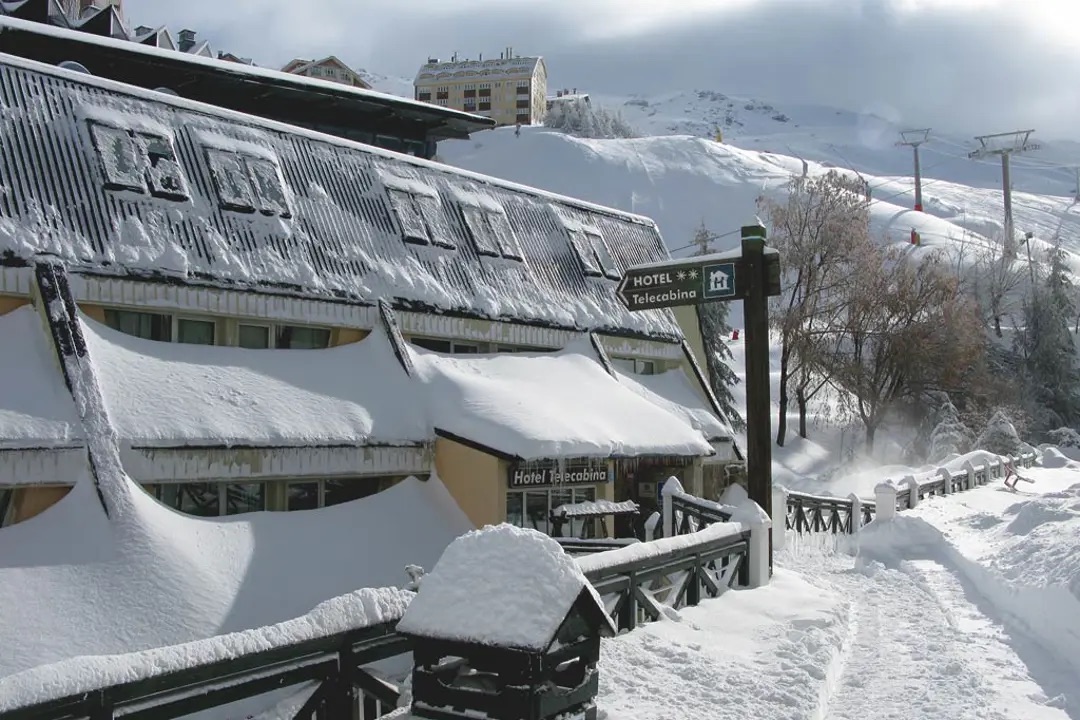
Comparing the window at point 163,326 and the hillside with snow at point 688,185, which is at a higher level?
the hillside with snow at point 688,185

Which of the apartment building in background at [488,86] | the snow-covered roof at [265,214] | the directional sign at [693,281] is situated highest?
the apartment building in background at [488,86]

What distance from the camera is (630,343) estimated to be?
21.9 meters

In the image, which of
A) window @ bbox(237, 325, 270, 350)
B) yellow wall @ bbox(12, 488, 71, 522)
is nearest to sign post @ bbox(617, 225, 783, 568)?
window @ bbox(237, 325, 270, 350)

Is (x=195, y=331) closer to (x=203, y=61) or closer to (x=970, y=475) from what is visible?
(x=203, y=61)

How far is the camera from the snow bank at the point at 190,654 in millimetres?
4617

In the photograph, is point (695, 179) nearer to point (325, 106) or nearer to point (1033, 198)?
point (1033, 198)

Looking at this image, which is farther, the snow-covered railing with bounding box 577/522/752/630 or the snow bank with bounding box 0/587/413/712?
the snow-covered railing with bounding box 577/522/752/630

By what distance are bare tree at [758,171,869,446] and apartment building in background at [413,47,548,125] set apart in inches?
3112

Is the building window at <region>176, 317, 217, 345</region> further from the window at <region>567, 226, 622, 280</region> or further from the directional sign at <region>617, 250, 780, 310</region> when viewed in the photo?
the window at <region>567, 226, 622, 280</region>

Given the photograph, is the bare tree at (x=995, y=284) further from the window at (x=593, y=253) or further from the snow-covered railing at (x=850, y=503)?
the window at (x=593, y=253)

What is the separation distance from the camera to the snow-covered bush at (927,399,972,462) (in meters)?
42.4

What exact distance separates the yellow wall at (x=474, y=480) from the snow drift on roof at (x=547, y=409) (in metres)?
0.33

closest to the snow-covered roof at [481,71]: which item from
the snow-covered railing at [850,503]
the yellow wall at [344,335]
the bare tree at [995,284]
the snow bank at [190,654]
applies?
the bare tree at [995,284]

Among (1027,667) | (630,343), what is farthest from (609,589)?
(630,343)
